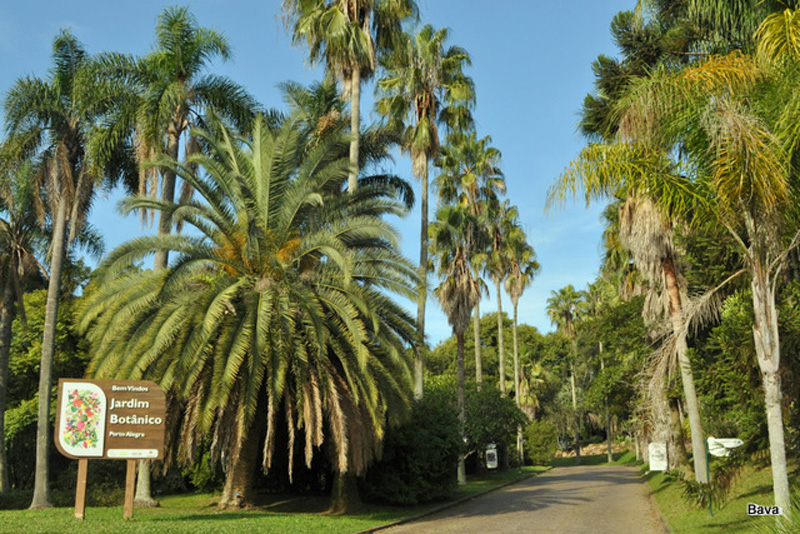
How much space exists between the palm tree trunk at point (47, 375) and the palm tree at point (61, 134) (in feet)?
0.09

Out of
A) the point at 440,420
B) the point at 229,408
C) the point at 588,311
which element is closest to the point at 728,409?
the point at 440,420

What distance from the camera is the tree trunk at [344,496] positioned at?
60.9 ft

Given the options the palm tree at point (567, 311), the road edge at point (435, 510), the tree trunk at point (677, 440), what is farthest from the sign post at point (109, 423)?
the palm tree at point (567, 311)

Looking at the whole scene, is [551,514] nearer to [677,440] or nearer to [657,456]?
[657,456]

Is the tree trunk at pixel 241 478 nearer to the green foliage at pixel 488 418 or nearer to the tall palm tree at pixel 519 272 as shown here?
the green foliage at pixel 488 418

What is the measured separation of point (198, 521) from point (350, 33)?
16763 mm

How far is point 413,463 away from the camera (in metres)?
Result: 20.2

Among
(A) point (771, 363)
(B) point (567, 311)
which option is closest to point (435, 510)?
(A) point (771, 363)

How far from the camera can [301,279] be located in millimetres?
16938

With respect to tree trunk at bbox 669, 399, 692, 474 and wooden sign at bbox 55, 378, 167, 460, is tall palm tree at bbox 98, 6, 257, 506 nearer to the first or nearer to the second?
wooden sign at bbox 55, 378, 167, 460

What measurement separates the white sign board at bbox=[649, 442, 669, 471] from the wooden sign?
15719 mm

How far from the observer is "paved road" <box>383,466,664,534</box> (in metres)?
15.7

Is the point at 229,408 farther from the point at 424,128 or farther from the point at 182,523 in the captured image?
the point at 424,128

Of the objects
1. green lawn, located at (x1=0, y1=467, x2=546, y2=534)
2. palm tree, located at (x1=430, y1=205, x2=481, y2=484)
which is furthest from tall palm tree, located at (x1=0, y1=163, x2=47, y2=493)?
palm tree, located at (x1=430, y1=205, x2=481, y2=484)
